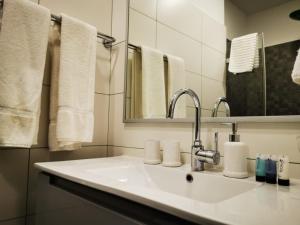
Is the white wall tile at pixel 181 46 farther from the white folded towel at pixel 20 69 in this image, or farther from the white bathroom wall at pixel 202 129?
the white folded towel at pixel 20 69

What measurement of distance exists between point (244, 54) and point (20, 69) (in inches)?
30.2

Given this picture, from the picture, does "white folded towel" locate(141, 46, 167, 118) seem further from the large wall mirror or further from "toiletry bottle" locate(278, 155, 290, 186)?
"toiletry bottle" locate(278, 155, 290, 186)

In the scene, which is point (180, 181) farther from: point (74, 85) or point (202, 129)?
point (74, 85)

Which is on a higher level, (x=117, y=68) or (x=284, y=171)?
(x=117, y=68)

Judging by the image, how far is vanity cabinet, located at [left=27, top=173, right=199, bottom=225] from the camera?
462mm

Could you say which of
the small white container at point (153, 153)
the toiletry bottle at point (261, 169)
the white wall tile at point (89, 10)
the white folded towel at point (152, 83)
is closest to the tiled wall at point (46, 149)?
the white wall tile at point (89, 10)

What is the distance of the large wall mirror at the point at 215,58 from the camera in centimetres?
73

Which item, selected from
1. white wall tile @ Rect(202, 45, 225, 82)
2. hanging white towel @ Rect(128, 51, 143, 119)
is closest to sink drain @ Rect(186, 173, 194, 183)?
white wall tile @ Rect(202, 45, 225, 82)

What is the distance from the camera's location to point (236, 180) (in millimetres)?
648

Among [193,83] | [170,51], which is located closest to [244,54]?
[193,83]

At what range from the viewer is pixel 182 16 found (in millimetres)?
1059

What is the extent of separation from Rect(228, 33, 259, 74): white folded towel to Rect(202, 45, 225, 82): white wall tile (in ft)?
0.11

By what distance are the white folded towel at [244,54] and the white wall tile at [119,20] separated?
578mm

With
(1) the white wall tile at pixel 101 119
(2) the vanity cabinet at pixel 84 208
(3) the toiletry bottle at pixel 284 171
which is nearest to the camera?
(2) the vanity cabinet at pixel 84 208
